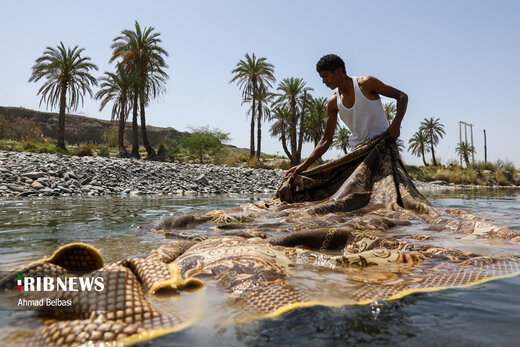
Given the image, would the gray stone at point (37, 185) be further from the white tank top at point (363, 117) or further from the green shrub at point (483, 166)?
the green shrub at point (483, 166)

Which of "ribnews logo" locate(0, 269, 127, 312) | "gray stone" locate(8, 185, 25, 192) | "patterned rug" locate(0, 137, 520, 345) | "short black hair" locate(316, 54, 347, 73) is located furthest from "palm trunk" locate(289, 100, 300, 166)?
"ribnews logo" locate(0, 269, 127, 312)

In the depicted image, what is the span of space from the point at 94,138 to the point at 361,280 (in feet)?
144

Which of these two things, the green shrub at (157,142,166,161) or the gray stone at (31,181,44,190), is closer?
the gray stone at (31,181,44,190)

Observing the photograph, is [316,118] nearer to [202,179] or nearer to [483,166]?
[483,166]

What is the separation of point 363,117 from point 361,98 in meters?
0.29

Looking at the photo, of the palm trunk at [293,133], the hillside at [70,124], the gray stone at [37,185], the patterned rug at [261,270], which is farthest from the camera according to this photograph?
the hillside at [70,124]

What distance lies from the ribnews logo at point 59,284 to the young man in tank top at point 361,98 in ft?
11.8

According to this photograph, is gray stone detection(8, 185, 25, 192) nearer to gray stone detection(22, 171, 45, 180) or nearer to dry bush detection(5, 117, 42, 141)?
gray stone detection(22, 171, 45, 180)

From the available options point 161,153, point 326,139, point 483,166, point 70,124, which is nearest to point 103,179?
point 326,139

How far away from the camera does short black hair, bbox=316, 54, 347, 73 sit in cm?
416

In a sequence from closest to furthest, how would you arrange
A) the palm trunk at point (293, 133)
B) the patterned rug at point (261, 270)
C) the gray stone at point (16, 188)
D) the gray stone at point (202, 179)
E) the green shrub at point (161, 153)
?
the patterned rug at point (261, 270), the gray stone at point (16, 188), the gray stone at point (202, 179), the green shrub at point (161, 153), the palm trunk at point (293, 133)

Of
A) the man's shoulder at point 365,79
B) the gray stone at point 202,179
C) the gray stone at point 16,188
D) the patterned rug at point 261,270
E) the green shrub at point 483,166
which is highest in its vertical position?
the green shrub at point 483,166

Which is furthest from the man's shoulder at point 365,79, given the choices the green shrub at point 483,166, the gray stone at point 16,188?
the green shrub at point 483,166

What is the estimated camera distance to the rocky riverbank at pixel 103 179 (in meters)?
Answer: 9.46
